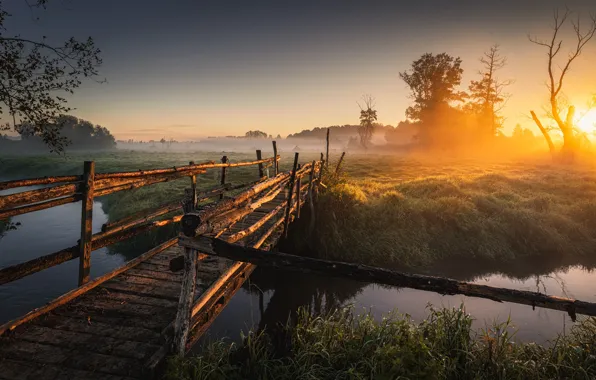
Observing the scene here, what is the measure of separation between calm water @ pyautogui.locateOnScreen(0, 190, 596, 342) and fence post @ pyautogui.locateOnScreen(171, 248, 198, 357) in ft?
13.9

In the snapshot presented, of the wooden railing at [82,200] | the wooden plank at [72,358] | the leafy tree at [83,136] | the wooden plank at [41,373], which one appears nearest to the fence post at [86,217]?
the wooden railing at [82,200]

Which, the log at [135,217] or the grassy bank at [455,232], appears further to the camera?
the grassy bank at [455,232]

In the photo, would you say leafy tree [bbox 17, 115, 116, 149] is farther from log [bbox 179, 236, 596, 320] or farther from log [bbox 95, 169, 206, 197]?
log [bbox 179, 236, 596, 320]

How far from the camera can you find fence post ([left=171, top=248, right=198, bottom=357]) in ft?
10.4

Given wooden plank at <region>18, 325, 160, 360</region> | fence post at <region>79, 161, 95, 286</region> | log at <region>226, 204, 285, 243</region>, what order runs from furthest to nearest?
log at <region>226, 204, 285, 243</region>, fence post at <region>79, 161, 95, 286</region>, wooden plank at <region>18, 325, 160, 360</region>

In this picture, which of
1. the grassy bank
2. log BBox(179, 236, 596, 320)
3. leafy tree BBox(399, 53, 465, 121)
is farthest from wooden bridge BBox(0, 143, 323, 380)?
leafy tree BBox(399, 53, 465, 121)

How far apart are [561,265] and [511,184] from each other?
1062 centimetres

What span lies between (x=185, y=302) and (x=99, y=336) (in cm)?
144

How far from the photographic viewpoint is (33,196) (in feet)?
11.6

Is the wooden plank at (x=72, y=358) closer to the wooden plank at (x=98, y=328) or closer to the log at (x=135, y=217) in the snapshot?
the wooden plank at (x=98, y=328)

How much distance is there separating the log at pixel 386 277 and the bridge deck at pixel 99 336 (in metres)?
1.43

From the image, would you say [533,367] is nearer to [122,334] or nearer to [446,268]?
[122,334]

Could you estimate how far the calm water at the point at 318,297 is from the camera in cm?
834

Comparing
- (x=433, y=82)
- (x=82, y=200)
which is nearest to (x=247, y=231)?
(x=82, y=200)
